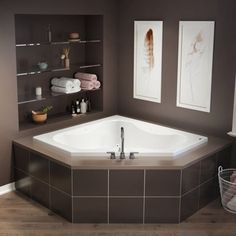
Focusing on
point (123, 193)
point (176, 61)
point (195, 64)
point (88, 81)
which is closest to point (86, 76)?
point (88, 81)

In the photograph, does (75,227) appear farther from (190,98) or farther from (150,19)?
(150,19)

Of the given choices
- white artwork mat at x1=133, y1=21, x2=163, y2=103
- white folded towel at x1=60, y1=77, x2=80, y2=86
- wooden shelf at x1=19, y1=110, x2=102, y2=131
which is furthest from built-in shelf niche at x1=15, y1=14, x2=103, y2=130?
white artwork mat at x1=133, y1=21, x2=163, y2=103

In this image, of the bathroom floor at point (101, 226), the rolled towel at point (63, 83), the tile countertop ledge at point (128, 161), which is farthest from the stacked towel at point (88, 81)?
the bathroom floor at point (101, 226)

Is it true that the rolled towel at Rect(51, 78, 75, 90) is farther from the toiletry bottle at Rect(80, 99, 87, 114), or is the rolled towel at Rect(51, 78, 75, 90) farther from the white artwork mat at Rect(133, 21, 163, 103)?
the white artwork mat at Rect(133, 21, 163, 103)

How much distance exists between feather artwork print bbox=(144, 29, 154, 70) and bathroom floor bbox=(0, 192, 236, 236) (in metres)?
1.71

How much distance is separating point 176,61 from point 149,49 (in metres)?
0.37

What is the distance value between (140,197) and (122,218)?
0.79ft

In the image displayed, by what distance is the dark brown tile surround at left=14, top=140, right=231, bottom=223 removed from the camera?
11.3 ft

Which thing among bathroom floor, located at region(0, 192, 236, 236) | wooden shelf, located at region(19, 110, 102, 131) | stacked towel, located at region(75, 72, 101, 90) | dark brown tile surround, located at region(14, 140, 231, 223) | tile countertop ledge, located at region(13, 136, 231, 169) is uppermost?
stacked towel, located at region(75, 72, 101, 90)

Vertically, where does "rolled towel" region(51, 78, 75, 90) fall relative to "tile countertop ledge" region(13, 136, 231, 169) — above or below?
above

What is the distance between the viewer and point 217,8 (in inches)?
156

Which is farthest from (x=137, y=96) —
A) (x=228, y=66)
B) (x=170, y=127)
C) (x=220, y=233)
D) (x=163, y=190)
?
(x=220, y=233)

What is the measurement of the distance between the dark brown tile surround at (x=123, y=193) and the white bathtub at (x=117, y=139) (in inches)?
8.1

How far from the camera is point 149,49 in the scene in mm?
4570
